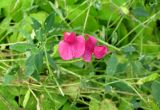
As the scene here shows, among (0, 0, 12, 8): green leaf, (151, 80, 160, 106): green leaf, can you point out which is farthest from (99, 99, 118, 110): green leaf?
(0, 0, 12, 8): green leaf

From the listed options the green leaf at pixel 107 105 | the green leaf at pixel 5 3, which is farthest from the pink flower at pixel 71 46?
the green leaf at pixel 5 3

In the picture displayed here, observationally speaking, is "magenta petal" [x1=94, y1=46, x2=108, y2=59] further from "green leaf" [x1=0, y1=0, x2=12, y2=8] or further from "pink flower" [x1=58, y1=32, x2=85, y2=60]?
"green leaf" [x1=0, y1=0, x2=12, y2=8]

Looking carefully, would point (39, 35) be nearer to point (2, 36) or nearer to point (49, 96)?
point (49, 96)

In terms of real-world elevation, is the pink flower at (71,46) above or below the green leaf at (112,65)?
above

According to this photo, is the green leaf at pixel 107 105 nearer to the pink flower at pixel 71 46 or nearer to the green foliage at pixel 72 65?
the green foliage at pixel 72 65

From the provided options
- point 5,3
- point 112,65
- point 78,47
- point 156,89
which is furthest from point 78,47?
point 5,3

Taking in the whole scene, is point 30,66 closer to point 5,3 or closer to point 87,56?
point 87,56

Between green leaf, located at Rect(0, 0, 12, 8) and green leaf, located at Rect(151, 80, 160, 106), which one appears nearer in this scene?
green leaf, located at Rect(151, 80, 160, 106)

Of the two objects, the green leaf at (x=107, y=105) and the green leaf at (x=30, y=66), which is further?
the green leaf at (x=107, y=105)
